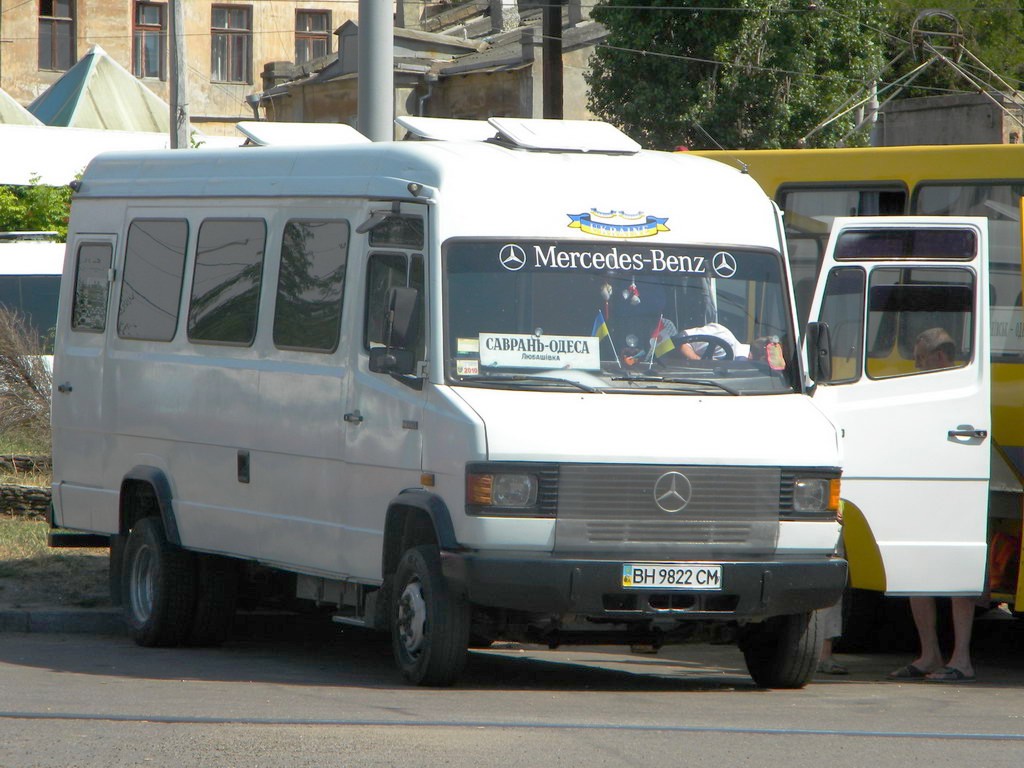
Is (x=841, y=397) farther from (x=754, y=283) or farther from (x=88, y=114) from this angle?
(x=88, y=114)

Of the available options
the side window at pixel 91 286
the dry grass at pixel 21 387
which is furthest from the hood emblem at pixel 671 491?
the dry grass at pixel 21 387

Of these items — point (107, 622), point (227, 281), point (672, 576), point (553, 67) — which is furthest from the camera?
point (553, 67)

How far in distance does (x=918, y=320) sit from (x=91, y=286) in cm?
507

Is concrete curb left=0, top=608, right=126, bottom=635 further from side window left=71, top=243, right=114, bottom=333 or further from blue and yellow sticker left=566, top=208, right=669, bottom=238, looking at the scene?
blue and yellow sticker left=566, top=208, right=669, bottom=238

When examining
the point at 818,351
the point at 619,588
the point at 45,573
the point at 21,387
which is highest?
the point at 818,351

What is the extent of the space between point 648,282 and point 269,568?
9.79 ft

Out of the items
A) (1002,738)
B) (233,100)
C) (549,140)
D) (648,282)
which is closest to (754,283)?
(648,282)

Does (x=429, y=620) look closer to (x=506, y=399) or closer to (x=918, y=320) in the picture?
(x=506, y=399)

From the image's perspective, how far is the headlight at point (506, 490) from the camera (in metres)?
7.91

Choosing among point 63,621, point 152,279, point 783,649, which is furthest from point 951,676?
point 63,621

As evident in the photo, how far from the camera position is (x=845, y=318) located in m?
9.41

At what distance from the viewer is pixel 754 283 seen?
880 centimetres

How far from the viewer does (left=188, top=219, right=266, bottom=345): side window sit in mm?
9727

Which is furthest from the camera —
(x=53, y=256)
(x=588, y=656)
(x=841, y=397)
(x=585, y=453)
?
(x=53, y=256)
